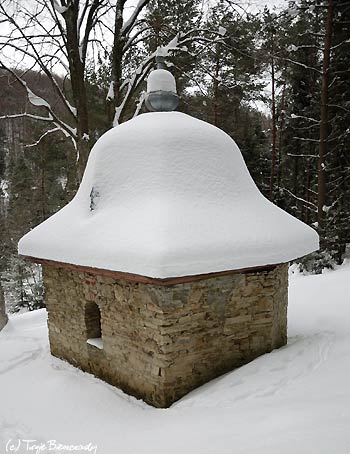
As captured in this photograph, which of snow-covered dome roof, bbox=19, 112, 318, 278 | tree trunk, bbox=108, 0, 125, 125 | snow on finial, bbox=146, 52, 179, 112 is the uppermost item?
tree trunk, bbox=108, 0, 125, 125

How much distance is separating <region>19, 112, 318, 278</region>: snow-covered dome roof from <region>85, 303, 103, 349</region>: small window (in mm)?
1011

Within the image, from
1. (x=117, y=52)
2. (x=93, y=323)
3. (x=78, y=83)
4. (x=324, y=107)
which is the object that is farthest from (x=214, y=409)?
(x=324, y=107)

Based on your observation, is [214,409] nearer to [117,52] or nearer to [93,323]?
[93,323]

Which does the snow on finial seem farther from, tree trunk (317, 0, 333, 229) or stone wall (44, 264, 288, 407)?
tree trunk (317, 0, 333, 229)

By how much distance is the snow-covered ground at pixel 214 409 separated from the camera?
3348 mm

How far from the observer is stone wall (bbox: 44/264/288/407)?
4602 millimetres

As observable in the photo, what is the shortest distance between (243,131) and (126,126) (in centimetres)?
1386

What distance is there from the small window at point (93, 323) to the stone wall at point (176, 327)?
21mm

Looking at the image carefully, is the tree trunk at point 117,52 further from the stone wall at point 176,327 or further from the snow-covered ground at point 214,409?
the snow-covered ground at point 214,409

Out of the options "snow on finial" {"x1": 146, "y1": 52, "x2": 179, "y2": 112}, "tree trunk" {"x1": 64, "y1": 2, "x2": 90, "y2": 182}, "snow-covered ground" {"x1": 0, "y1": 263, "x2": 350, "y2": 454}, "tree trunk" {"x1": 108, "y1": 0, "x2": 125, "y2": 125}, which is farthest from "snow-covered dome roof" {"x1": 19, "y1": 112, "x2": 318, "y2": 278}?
"tree trunk" {"x1": 108, "y1": 0, "x2": 125, "y2": 125}

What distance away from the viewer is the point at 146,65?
9.84 meters

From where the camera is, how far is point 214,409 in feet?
13.7

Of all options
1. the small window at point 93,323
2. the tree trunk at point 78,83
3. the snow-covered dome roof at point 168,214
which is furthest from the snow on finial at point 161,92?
the tree trunk at point 78,83

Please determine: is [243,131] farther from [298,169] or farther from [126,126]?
[126,126]
